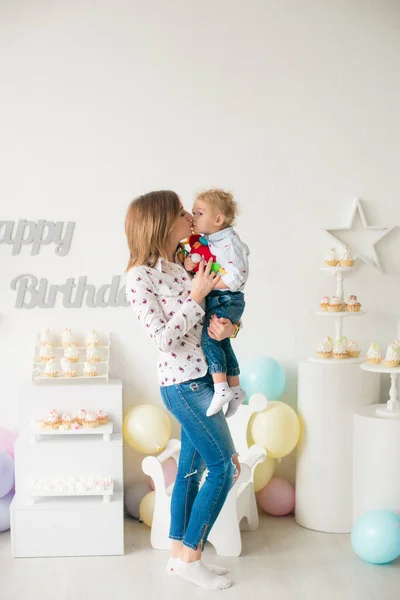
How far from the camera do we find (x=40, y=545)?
334 centimetres

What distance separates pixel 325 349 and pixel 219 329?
1.11m

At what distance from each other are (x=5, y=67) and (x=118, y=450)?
1999 millimetres

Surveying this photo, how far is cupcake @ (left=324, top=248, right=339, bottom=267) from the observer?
380 cm

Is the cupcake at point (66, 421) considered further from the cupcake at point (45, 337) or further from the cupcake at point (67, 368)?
the cupcake at point (45, 337)

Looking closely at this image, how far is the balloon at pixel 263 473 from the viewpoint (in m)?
3.75

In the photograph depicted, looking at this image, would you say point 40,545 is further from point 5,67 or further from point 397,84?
point 397,84

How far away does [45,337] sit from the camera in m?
3.80

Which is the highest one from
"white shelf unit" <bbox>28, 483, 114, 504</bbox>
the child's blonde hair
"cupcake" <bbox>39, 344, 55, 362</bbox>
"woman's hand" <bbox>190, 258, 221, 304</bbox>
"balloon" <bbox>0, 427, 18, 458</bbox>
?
the child's blonde hair

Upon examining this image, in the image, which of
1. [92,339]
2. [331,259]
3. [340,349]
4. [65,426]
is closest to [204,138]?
[331,259]

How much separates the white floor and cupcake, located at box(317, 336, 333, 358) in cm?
85

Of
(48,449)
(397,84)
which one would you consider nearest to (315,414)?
(48,449)

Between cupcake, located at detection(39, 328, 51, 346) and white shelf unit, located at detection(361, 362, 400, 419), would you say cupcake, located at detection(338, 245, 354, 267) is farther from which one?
cupcake, located at detection(39, 328, 51, 346)

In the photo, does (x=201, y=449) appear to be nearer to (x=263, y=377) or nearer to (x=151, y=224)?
(x=151, y=224)

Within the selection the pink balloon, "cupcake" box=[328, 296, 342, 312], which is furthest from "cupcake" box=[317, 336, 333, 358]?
the pink balloon
